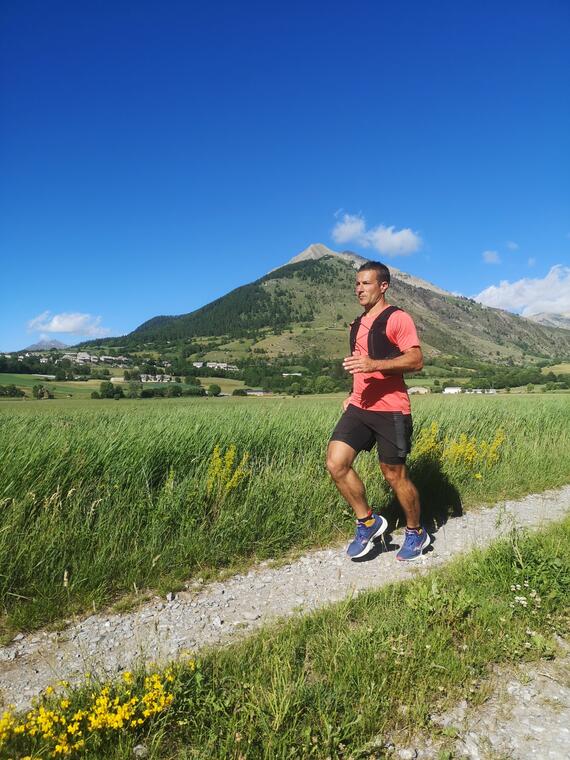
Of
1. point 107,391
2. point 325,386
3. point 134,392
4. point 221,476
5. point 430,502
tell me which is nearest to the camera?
point 221,476

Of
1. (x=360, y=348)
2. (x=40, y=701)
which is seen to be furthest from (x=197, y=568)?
(x=360, y=348)

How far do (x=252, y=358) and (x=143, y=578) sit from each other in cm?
15264

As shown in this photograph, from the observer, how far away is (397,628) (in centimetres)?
294

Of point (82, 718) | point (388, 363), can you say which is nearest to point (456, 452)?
point (388, 363)

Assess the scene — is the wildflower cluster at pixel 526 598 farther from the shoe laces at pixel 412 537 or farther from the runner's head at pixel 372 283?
the runner's head at pixel 372 283

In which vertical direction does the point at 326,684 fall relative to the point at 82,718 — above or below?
below

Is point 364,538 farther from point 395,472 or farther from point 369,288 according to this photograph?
point 369,288

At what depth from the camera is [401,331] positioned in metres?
4.41

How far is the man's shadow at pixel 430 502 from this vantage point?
560 cm

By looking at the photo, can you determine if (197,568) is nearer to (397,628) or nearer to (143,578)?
(143,578)

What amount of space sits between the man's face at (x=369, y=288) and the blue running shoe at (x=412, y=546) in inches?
96.4

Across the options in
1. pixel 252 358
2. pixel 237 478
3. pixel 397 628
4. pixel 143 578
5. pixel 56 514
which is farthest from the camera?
pixel 252 358

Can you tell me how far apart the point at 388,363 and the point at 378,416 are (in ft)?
2.04

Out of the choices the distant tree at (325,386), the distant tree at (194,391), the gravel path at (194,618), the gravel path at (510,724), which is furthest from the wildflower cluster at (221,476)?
the distant tree at (194,391)
